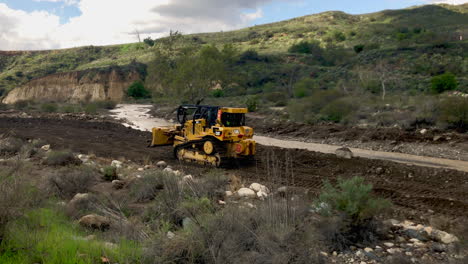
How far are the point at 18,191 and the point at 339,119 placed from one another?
23.5 meters

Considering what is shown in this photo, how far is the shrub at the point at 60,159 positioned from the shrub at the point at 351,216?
26.9 ft

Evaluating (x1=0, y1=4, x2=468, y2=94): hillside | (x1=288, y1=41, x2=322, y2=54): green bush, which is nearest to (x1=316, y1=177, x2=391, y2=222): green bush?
(x1=0, y1=4, x2=468, y2=94): hillside

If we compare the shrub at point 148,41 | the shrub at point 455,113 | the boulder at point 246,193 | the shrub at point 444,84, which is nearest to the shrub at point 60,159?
the boulder at point 246,193

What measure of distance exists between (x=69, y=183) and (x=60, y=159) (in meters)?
3.30

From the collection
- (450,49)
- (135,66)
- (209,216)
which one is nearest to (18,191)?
(209,216)

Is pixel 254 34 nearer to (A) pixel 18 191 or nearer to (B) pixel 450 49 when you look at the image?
(B) pixel 450 49

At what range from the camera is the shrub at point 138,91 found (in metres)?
62.8

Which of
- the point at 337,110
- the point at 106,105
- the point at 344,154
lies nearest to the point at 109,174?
the point at 344,154

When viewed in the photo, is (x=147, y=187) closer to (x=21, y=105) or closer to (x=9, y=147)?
(x=9, y=147)

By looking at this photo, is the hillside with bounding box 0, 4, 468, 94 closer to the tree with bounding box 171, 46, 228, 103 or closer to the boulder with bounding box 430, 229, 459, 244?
the tree with bounding box 171, 46, 228, 103

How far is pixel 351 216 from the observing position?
624 centimetres

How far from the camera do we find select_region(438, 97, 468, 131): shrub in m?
19.6

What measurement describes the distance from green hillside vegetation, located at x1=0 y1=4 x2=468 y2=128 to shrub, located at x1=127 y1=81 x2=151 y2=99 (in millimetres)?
6759

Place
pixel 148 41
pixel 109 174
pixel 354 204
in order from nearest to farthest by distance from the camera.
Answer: pixel 354 204, pixel 109 174, pixel 148 41
